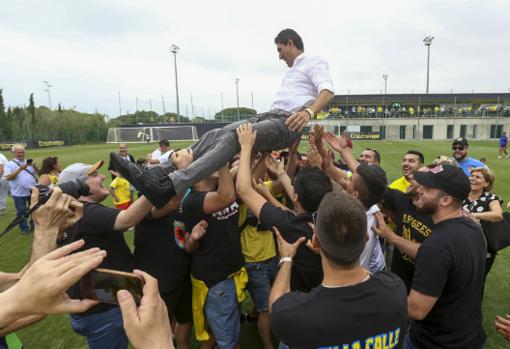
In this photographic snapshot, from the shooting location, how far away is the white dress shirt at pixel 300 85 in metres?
3.43

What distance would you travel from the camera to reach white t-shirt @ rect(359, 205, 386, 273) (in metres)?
2.88

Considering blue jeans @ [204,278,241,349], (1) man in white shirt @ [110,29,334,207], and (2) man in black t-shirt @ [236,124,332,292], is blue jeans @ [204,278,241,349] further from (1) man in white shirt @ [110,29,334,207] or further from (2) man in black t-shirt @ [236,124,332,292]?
(1) man in white shirt @ [110,29,334,207]

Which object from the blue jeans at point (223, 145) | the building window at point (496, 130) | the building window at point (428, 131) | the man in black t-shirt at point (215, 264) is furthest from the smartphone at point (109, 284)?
the building window at point (496, 130)

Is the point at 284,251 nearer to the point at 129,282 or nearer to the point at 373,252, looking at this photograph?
the point at 129,282

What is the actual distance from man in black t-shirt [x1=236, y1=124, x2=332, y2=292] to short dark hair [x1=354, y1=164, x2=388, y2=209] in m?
0.52

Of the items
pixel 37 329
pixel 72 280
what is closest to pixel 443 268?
pixel 72 280

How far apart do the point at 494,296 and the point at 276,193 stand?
384 cm

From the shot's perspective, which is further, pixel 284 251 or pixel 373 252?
pixel 373 252

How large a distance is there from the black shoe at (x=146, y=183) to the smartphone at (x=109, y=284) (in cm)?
104

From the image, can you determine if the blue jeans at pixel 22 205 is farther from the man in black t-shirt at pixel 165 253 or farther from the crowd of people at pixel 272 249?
the man in black t-shirt at pixel 165 253

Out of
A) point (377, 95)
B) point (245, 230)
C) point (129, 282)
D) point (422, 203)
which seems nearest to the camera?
point (129, 282)

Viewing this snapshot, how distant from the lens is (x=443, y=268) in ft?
6.70

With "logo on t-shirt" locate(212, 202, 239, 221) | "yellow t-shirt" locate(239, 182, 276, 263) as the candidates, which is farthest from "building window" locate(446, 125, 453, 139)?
"logo on t-shirt" locate(212, 202, 239, 221)

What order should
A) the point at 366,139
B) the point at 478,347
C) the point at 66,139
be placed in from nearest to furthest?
the point at 478,347 → the point at 366,139 → the point at 66,139
